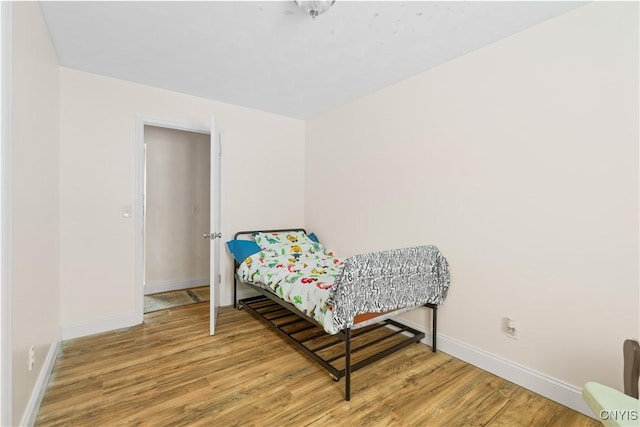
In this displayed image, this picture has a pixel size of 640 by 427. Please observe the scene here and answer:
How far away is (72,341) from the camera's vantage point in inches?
99.0

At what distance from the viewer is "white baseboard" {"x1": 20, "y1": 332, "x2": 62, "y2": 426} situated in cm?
150

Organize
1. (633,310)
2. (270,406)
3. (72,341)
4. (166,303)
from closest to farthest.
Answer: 1. (633,310)
2. (270,406)
3. (72,341)
4. (166,303)

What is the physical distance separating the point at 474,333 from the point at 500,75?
6.23ft

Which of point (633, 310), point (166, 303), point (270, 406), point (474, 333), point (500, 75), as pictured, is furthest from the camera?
point (166, 303)

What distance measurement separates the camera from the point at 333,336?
8.55 ft

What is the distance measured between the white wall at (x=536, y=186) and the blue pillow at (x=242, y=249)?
1512mm

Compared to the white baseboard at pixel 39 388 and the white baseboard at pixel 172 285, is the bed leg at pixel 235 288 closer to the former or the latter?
the white baseboard at pixel 172 285

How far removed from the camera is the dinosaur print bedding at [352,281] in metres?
1.81

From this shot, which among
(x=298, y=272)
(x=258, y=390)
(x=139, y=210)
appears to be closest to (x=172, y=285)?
(x=139, y=210)

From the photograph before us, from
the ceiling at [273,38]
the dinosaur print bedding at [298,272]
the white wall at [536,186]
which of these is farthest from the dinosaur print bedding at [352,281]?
the ceiling at [273,38]

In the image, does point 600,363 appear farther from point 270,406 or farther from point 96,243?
point 96,243

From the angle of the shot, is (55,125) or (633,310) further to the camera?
(55,125)

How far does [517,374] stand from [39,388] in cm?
303

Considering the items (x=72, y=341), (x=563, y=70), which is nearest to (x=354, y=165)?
(x=563, y=70)
